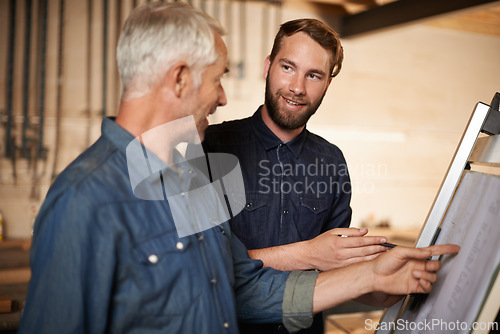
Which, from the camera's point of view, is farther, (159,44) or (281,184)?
(281,184)

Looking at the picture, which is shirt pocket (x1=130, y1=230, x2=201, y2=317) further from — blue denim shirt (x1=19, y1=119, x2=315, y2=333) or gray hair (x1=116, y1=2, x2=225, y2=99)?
gray hair (x1=116, y1=2, x2=225, y2=99)

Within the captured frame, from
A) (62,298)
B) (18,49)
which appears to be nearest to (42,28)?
(18,49)

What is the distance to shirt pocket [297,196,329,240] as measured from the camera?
5.61ft

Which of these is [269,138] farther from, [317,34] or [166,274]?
[166,274]

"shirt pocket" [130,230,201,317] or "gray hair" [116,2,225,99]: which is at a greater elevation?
"gray hair" [116,2,225,99]

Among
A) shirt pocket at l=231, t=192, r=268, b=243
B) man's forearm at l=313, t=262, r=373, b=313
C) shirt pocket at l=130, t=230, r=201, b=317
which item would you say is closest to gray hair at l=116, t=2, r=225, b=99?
shirt pocket at l=130, t=230, r=201, b=317

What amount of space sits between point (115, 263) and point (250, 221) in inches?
33.5

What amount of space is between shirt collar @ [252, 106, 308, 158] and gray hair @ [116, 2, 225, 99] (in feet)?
2.55

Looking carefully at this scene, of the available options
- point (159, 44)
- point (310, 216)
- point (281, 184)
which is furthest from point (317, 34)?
point (159, 44)

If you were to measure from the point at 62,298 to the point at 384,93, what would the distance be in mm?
4081

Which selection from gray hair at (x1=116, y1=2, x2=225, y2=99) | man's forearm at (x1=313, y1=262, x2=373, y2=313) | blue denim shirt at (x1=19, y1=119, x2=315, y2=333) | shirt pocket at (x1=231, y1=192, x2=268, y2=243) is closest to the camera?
blue denim shirt at (x1=19, y1=119, x2=315, y2=333)

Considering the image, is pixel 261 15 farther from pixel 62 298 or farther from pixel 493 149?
pixel 62 298

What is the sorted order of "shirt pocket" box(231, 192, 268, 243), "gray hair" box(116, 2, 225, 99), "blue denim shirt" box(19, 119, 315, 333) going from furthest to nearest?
"shirt pocket" box(231, 192, 268, 243), "gray hair" box(116, 2, 225, 99), "blue denim shirt" box(19, 119, 315, 333)

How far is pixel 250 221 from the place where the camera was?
5.48 feet
